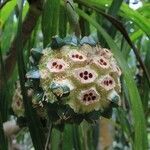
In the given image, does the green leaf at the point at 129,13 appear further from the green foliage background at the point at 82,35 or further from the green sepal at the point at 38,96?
Result: the green sepal at the point at 38,96

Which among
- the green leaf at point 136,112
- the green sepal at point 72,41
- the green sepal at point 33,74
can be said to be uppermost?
the green sepal at point 72,41

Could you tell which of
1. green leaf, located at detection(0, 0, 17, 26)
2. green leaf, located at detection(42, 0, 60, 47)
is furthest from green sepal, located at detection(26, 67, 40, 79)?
green leaf, located at detection(0, 0, 17, 26)

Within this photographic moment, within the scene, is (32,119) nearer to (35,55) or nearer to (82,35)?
(35,55)

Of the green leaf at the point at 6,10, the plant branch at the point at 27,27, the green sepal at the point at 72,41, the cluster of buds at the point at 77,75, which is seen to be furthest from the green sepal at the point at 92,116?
the green leaf at the point at 6,10

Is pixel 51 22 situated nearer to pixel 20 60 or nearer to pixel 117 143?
pixel 20 60

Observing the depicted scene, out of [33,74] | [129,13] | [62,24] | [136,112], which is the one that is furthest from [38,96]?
[129,13]

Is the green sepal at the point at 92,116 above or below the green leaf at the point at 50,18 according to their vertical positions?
below

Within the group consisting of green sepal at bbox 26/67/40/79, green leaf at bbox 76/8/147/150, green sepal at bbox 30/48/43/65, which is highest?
green sepal at bbox 30/48/43/65

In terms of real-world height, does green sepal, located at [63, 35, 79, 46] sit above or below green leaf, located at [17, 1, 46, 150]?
above

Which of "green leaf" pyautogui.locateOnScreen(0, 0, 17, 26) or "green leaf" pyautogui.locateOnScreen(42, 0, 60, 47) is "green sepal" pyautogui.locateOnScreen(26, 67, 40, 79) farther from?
"green leaf" pyautogui.locateOnScreen(0, 0, 17, 26)
